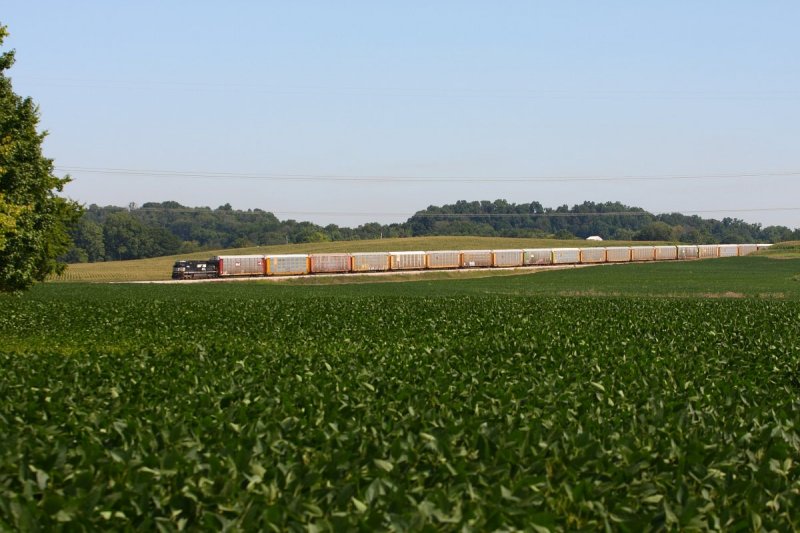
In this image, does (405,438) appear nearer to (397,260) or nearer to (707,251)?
(397,260)

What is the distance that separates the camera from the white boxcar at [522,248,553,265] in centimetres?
10925

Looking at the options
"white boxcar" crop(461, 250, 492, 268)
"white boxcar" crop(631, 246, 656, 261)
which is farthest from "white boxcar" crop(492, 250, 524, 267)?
"white boxcar" crop(631, 246, 656, 261)

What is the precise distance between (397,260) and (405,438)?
8598cm

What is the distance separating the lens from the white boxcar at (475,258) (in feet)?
337

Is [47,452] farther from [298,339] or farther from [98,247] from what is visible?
[98,247]

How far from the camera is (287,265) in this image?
9094 cm

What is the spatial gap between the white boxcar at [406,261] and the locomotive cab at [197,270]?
677 inches

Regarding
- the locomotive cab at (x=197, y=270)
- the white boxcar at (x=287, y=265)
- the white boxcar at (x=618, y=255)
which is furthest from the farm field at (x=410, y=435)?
the white boxcar at (x=618, y=255)

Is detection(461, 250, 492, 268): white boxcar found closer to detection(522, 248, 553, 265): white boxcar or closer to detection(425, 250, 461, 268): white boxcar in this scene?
detection(425, 250, 461, 268): white boxcar

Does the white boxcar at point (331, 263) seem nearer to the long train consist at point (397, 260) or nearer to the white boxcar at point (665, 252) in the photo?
the long train consist at point (397, 260)

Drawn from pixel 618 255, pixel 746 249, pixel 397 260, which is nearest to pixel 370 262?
pixel 397 260

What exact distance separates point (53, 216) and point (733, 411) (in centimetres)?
3534

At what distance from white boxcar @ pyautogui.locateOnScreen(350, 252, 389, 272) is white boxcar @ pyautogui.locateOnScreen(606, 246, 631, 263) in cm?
3429

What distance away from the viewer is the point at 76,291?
6488 cm
